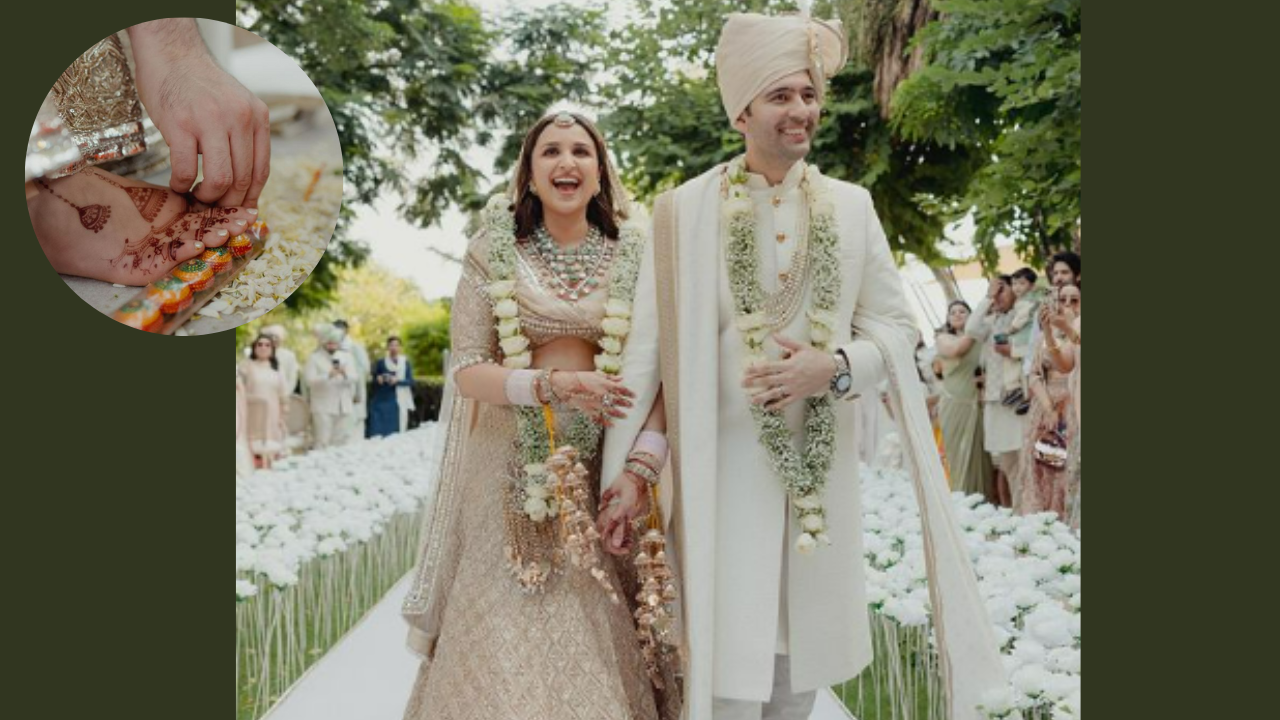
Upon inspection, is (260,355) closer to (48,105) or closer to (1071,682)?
(48,105)

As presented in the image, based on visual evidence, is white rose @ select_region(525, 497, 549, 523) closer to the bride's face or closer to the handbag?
the bride's face

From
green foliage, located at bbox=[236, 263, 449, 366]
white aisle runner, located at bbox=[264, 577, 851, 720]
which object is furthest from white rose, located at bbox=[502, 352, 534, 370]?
green foliage, located at bbox=[236, 263, 449, 366]

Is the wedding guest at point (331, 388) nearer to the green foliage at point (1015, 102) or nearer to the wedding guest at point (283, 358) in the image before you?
the wedding guest at point (283, 358)

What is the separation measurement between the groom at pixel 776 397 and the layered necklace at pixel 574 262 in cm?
28

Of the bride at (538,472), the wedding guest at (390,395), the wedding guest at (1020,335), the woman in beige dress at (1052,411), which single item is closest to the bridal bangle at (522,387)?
the bride at (538,472)

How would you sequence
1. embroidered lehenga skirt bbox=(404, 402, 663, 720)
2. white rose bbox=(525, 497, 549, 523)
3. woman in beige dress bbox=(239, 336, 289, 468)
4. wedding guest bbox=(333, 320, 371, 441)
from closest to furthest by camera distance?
embroidered lehenga skirt bbox=(404, 402, 663, 720), white rose bbox=(525, 497, 549, 523), woman in beige dress bbox=(239, 336, 289, 468), wedding guest bbox=(333, 320, 371, 441)

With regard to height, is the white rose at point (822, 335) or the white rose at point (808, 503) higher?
the white rose at point (822, 335)

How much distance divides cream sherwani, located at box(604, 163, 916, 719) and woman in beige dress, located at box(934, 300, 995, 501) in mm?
6020

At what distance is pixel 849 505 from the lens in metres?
3.37

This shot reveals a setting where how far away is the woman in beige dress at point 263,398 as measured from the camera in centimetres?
1238

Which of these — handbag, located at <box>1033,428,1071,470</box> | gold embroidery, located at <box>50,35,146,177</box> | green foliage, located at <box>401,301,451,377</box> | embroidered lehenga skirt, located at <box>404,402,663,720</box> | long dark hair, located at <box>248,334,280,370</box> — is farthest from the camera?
green foliage, located at <box>401,301,451,377</box>

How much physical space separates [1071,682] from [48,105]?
349 centimetres

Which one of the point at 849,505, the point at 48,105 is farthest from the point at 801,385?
the point at 48,105

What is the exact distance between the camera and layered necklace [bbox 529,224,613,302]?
3646 mm
